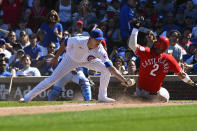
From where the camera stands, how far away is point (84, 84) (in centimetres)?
1385

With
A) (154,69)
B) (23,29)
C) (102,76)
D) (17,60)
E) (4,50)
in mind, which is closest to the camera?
(154,69)

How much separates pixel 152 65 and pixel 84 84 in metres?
Result: 3.14

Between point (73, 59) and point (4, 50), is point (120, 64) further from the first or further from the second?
point (4, 50)

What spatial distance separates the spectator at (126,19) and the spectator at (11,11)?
14.7 feet

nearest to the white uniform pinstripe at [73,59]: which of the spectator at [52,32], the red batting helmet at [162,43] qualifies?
the red batting helmet at [162,43]

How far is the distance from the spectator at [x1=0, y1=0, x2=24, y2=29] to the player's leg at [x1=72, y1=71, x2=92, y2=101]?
5.95m

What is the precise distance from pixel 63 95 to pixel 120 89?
68.6 inches

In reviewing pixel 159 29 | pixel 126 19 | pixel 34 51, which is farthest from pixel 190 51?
pixel 34 51

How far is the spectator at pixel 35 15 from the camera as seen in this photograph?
18562mm

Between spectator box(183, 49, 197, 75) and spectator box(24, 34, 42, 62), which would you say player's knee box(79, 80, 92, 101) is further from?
spectator box(24, 34, 42, 62)

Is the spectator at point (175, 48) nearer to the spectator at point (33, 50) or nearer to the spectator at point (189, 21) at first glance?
the spectator at point (189, 21)

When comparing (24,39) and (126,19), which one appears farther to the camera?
(24,39)

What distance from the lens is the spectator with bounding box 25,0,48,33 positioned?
18.6m

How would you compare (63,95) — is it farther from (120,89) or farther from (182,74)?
(182,74)
